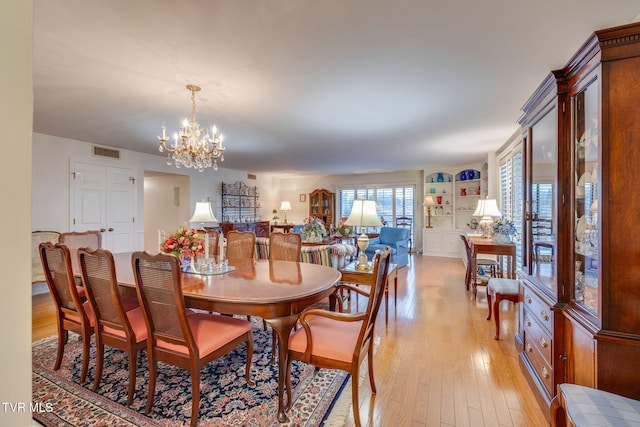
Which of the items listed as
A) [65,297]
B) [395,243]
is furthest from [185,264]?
[395,243]

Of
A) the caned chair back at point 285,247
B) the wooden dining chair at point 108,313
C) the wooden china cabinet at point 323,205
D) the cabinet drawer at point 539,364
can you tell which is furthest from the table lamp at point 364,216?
the wooden china cabinet at point 323,205

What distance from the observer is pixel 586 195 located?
63.3 inches

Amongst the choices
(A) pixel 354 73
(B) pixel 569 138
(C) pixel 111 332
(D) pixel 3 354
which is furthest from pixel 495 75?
(C) pixel 111 332

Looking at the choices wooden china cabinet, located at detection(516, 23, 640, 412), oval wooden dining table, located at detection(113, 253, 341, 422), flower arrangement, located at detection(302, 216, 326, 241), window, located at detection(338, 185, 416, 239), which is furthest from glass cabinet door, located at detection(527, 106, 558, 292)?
window, located at detection(338, 185, 416, 239)

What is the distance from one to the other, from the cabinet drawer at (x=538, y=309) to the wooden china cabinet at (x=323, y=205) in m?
7.15

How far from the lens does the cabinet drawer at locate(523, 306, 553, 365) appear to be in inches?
70.7

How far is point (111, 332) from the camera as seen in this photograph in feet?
6.57

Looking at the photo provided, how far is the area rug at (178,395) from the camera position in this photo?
5.74 feet

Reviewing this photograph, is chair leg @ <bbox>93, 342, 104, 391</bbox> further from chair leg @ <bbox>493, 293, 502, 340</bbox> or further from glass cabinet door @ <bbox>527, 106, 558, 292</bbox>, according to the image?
chair leg @ <bbox>493, 293, 502, 340</bbox>

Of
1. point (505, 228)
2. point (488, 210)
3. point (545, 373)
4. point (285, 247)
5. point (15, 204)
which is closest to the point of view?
point (15, 204)

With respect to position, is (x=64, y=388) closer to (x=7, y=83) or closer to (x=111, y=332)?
(x=111, y=332)

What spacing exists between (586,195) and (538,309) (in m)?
0.85

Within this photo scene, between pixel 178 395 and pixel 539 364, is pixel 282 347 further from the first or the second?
pixel 539 364

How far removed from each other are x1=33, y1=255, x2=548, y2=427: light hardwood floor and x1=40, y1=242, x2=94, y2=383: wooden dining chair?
113 cm
